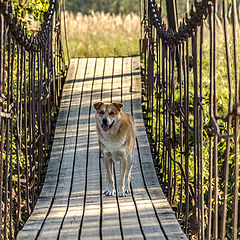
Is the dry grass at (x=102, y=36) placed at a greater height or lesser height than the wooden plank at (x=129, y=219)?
greater

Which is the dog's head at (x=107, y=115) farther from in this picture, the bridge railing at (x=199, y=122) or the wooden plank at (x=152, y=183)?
the wooden plank at (x=152, y=183)

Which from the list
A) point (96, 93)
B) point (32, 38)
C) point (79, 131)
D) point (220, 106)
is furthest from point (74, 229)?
point (220, 106)

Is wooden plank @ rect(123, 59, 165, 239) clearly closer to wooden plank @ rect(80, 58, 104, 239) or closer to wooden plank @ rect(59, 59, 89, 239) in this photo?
wooden plank @ rect(80, 58, 104, 239)

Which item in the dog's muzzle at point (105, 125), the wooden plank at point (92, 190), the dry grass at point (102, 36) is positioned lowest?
the wooden plank at point (92, 190)

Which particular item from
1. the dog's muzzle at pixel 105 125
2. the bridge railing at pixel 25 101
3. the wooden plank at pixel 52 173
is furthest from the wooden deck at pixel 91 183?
the dog's muzzle at pixel 105 125

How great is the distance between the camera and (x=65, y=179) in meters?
5.94

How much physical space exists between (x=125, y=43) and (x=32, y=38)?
7464 millimetres

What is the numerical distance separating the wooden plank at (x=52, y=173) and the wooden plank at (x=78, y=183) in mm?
188

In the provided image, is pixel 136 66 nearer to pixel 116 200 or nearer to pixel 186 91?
pixel 116 200

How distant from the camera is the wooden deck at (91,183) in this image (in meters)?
4.30

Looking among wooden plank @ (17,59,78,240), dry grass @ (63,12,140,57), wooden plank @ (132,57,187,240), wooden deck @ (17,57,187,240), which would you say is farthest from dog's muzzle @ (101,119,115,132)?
dry grass @ (63,12,140,57)

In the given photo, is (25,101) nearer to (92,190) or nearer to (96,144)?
(92,190)

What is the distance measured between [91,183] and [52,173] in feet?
1.91

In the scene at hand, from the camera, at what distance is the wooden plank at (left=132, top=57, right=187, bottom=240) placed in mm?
4253
